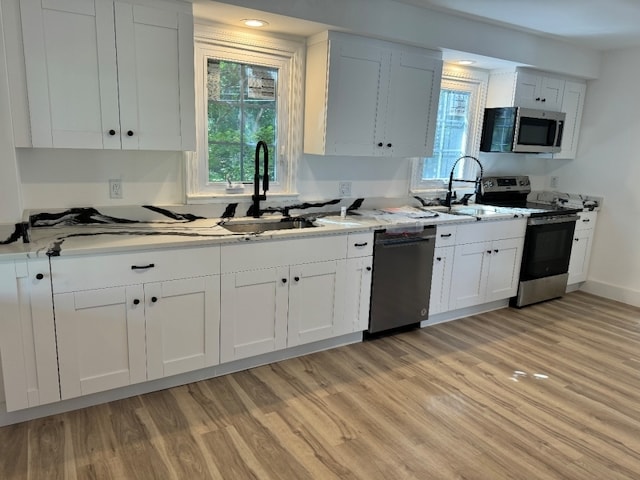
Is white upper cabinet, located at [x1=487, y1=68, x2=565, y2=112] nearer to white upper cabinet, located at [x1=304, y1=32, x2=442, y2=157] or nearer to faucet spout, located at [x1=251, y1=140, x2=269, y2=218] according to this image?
white upper cabinet, located at [x1=304, y1=32, x2=442, y2=157]

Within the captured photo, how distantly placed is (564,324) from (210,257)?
3107 millimetres

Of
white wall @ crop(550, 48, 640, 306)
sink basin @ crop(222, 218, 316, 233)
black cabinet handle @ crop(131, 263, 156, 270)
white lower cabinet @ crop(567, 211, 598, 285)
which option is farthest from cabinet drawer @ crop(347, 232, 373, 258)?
white wall @ crop(550, 48, 640, 306)

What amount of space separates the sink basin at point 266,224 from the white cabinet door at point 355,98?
21.1 inches

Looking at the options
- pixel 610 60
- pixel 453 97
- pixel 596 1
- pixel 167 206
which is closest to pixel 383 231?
pixel 167 206

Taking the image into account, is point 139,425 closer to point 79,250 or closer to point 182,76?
point 79,250

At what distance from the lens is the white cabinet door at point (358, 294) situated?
10.3 ft

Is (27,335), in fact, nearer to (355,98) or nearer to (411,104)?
(355,98)

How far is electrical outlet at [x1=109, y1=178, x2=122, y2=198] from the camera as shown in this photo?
2771 mm

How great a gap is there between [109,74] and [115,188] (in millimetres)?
710

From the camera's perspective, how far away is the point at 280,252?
109 inches

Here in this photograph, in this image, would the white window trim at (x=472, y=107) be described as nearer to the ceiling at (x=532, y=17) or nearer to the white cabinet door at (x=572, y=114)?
the ceiling at (x=532, y=17)

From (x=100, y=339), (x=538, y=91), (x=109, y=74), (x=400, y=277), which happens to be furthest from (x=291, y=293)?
(x=538, y=91)

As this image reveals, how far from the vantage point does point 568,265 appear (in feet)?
14.8

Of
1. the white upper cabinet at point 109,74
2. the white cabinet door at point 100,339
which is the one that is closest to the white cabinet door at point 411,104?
the white upper cabinet at point 109,74
